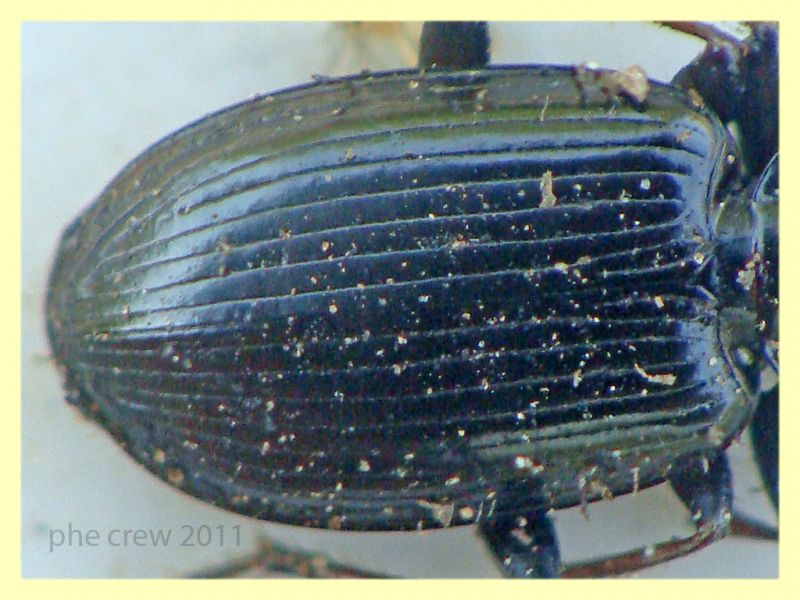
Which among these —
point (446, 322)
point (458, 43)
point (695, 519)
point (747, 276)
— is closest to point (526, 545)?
point (695, 519)

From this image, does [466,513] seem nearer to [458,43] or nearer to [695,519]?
[695,519]

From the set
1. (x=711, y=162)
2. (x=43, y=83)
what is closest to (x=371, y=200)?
(x=711, y=162)

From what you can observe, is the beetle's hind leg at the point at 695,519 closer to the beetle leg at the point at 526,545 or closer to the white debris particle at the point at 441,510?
the beetle leg at the point at 526,545

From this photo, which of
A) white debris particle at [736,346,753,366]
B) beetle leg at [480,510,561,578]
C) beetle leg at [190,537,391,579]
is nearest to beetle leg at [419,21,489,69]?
white debris particle at [736,346,753,366]

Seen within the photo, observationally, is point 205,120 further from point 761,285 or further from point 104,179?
point 761,285

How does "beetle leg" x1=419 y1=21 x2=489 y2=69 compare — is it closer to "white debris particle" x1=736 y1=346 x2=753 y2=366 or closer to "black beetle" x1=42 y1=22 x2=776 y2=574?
"black beetle" x1=42 y1=22 x2=776 y2=574
